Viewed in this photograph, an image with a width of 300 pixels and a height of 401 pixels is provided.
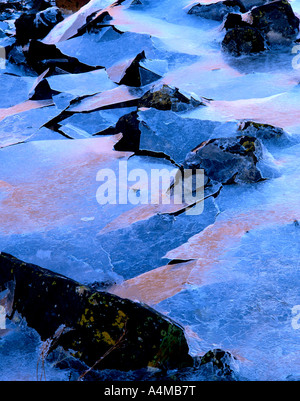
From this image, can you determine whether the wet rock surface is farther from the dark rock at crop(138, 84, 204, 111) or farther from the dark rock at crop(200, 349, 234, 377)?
the dark rock at crop(200, 349, 234, 377)

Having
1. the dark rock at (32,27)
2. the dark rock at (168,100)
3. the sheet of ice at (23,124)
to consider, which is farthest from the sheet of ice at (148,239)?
the dark rock at (32,27)

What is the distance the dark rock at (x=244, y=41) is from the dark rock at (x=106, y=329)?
343cm

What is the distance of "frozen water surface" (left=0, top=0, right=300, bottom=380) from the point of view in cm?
168

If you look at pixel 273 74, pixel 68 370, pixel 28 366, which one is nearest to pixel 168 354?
pixel 68 370

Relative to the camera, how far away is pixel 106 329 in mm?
1533

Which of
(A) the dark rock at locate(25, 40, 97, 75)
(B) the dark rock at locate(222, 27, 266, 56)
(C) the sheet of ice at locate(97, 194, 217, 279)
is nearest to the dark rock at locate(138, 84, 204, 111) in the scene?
(C) the sheet of ice at locate(97, 194, 217, 279)

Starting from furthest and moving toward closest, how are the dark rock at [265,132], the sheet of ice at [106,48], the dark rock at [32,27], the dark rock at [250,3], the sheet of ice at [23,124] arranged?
the dark rock at [32,27] < the dark rock at [250,3] < the sheet of ice at [106,48] < the sheet of ice at [23,124] < the dark rock at [265,132]

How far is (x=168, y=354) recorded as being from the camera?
59.5 inches

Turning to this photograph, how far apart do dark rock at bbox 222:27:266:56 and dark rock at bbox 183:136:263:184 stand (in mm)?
2062

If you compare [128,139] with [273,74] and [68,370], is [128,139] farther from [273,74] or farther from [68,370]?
[68,370]

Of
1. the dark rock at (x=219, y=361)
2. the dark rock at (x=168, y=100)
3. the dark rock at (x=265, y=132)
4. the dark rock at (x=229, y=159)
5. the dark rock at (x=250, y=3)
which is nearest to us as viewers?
the dark rock at (x=219, y=361)

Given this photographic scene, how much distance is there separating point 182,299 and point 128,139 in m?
1.53

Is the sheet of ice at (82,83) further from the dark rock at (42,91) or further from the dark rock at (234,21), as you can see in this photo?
the dark rock at (234,21)

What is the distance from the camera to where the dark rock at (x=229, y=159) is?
2627 millimetres
